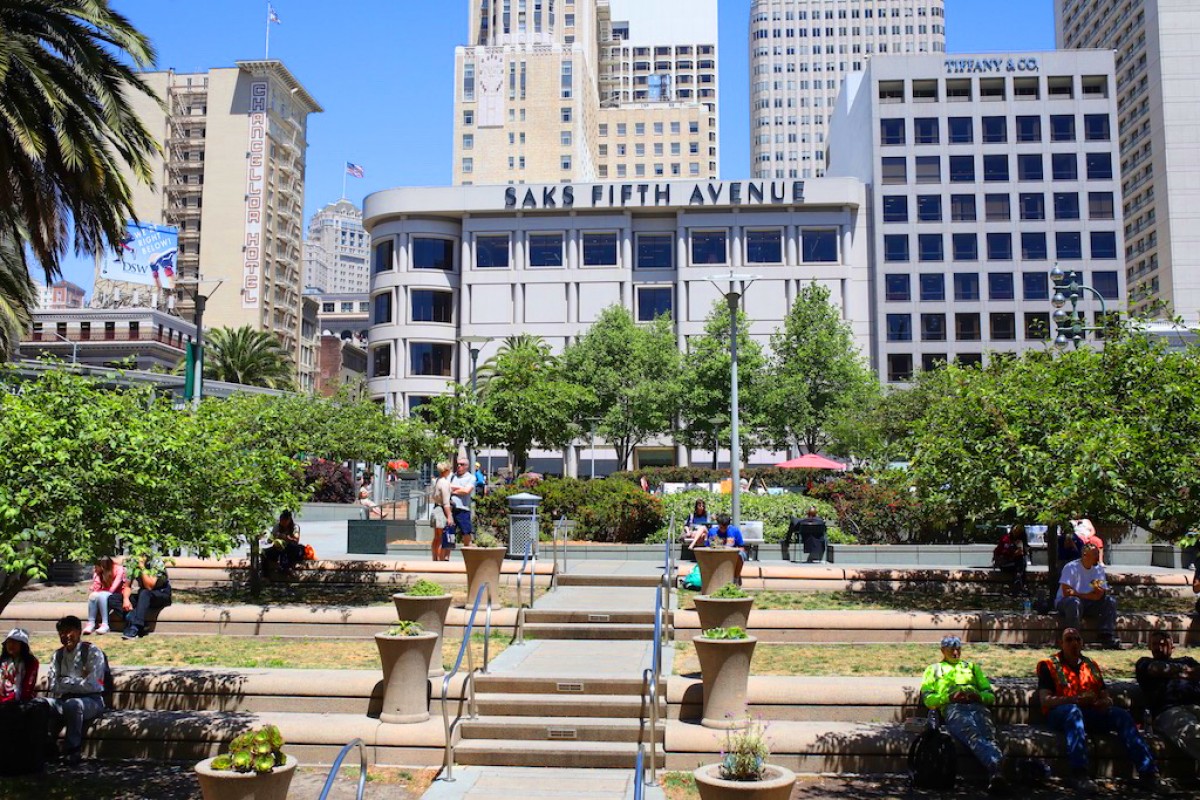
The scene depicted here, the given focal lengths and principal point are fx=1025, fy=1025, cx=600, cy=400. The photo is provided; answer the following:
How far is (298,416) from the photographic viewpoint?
2130cm

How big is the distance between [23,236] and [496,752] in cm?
1973

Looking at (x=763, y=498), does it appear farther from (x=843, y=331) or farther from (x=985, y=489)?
(x=843, y=331)

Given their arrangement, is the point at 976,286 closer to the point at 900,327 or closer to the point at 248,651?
the point at 900,327

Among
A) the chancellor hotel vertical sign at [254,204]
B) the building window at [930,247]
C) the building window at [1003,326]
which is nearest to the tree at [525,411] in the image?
the building window at [930,247]

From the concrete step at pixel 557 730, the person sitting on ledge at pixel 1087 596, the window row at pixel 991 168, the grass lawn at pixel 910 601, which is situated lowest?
the concrete step at pixel 557 730

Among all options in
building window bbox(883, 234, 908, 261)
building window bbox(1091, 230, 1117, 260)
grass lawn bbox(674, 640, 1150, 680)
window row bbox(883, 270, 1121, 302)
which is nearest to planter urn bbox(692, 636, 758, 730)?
grass lawn bbox(674, 640, 1150, 680)

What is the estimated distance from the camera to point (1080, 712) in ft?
31.1

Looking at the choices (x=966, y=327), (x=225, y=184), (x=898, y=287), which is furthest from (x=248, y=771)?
(x=225, y=184)

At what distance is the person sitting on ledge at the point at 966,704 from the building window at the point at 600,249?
208 feet

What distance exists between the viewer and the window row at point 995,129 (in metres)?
76.5

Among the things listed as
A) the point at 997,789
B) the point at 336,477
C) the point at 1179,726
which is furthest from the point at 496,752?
the point at 336,477

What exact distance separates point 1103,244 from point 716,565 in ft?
230

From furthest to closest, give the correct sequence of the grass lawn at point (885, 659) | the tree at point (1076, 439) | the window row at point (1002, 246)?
the window row at point (1002, 246) < the grass lawn at point (885, 659) < the tree at point (1076, 439)

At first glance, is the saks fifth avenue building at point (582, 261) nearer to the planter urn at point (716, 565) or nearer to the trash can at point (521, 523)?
the trash can at point (521, 523)
